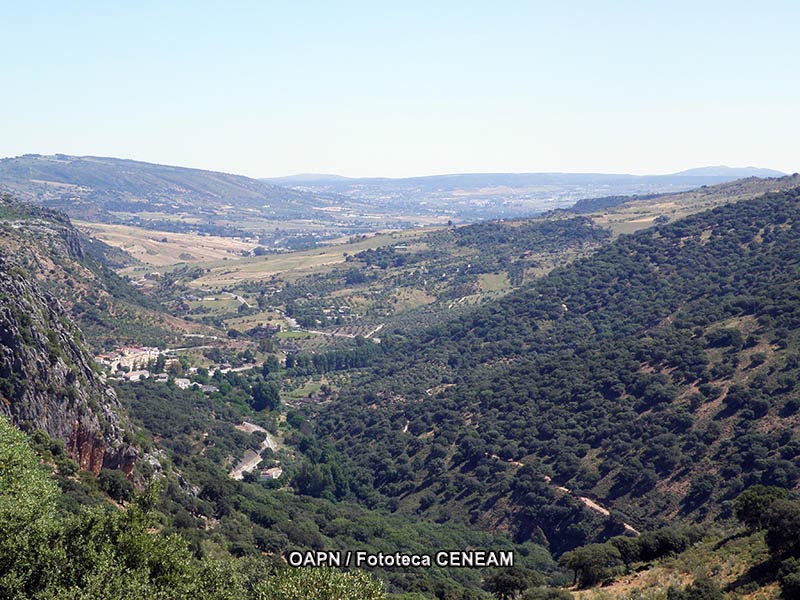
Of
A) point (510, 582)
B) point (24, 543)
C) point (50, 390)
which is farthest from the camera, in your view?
point (50, 390)

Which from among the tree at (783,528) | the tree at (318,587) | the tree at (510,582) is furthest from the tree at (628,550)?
the tree at (318,587)

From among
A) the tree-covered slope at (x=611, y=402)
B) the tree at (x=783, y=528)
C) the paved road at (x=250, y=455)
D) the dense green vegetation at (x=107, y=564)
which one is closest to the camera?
the dense green vegetation at (x=107, y=564)

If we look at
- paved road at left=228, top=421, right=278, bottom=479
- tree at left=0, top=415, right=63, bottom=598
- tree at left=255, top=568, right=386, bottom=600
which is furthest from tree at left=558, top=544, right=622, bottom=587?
paved road at left=228, top=421, right=278, bottom=479

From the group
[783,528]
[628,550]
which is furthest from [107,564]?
[628,550]

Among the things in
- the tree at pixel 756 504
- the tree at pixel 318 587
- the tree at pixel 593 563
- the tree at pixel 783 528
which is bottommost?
the tree at pixel 593 563

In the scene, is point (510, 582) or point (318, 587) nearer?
point (318, 587)

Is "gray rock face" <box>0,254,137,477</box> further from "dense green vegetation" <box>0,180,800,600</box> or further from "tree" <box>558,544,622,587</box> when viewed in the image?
"tree" <box>558,544,622,587</box>

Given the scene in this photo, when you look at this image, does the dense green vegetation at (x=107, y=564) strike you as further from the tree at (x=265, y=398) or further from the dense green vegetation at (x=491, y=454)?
the tree at (x=265, y=398)

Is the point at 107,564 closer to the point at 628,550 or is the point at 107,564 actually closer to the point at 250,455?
the point at 628,550
